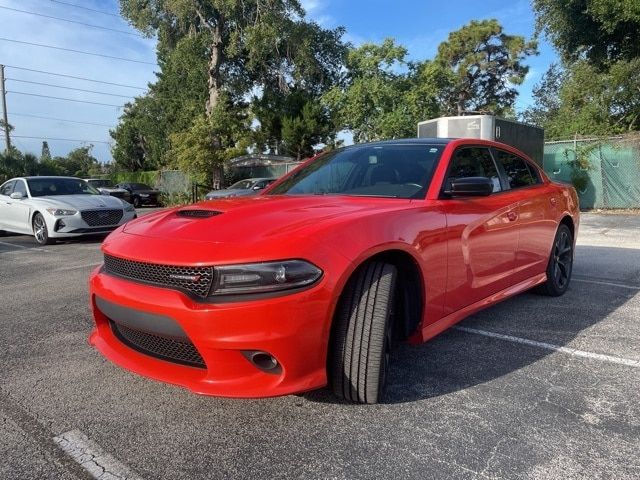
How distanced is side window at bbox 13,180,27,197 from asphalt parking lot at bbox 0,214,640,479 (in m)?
7.51

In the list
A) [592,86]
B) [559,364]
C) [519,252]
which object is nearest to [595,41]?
[592,86]

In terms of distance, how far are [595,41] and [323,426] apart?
50.2 feet

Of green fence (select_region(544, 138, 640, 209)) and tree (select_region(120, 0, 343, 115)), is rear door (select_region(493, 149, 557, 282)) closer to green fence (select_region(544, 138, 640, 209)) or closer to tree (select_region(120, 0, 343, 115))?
green fence (select_region(544, 138, 640, 209))

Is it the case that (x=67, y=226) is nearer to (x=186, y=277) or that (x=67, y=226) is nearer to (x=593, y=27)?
(x=186, y=277)

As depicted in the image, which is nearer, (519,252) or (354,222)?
(354,222)

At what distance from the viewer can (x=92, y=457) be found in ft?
6.98

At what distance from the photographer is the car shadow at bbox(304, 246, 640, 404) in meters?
2.83

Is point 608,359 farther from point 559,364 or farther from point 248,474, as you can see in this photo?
point 248,474

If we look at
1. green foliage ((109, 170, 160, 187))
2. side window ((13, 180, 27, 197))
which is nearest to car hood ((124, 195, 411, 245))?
side window ((13, 180, 27, 197))

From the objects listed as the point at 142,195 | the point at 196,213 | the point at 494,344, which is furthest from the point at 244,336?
the point at 142,195

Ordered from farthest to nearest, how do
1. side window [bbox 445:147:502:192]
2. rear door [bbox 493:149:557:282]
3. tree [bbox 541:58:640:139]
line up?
tree [bbox 541:58:640:139] → rear door [bbox 493:149:557:282] → side window [bbox 445:147:502:192]

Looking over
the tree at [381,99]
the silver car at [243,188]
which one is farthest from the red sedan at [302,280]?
the tree at [381,99]

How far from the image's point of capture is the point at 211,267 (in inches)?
87.4

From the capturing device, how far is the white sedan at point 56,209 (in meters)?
9.27
